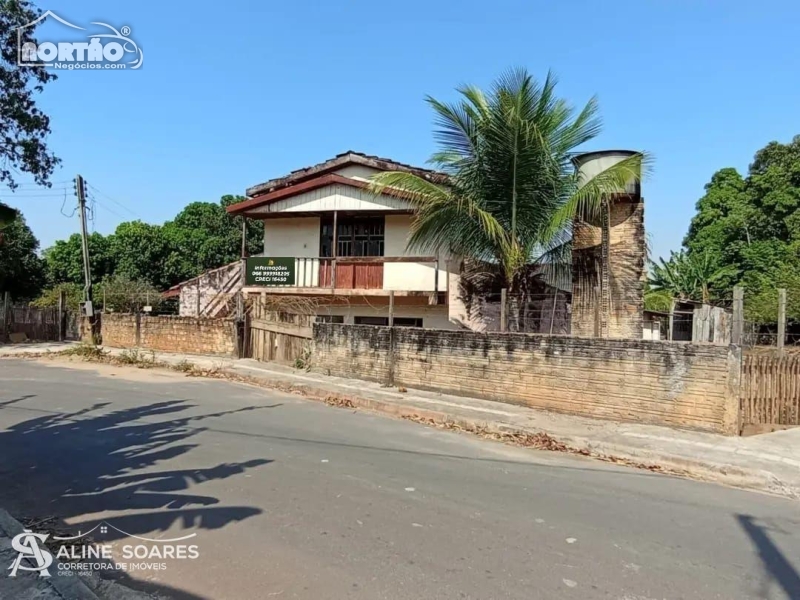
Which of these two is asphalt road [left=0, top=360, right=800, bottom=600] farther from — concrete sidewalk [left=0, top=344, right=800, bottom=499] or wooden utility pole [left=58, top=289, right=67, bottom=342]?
wooden utility pole [left=58, top=289, right=67, bottom=342]

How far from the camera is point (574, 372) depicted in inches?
372

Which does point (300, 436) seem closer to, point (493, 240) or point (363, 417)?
point (363, 417)

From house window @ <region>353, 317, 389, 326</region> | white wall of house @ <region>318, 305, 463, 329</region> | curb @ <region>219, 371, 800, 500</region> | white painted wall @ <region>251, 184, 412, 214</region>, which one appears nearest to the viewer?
curb @ <region>219, 371, 800, 500</region>

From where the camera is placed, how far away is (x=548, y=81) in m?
12.1

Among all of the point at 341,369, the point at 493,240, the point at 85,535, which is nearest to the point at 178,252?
the point at 341,369

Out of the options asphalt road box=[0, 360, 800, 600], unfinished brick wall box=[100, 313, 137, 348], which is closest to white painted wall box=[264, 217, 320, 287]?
unfinished brick wall box=[100, 313, 137, 348]

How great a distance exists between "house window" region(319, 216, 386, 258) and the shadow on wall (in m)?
11.4

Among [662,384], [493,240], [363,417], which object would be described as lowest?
[363,417]

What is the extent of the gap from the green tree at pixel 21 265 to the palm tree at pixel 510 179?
25.8 m

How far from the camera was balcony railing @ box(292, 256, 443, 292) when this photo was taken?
17.3 metres

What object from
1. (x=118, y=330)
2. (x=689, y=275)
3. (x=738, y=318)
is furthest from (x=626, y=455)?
(x=689, y=275)

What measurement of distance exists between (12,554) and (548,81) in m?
12.1

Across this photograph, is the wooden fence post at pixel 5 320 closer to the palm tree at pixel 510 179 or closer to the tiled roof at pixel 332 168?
the tiled roof at pixel 332 168

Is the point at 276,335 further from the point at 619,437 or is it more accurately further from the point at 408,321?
the point at 619,437
